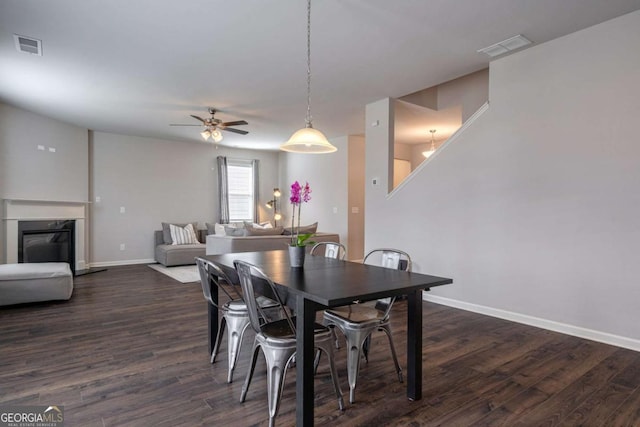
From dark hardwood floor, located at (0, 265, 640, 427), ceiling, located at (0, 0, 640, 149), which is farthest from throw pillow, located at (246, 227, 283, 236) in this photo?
dark hardwood floor, located at (0, 265, 640, 427)

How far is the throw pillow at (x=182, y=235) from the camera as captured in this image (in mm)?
7359

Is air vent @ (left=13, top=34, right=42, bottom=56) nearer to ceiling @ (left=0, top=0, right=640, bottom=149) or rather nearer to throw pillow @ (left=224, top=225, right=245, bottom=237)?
ceiling @ (left=0, top=0, right=640, bottom=149)

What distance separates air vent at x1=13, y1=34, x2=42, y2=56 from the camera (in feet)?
10.6

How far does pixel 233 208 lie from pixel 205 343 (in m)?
5.98

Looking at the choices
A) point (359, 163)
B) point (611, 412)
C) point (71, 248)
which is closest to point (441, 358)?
point (611, 412)

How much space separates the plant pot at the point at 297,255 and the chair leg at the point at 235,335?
0.51 m

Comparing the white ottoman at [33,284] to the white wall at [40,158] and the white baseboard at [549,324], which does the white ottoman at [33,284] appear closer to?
the white wall at [40,158]

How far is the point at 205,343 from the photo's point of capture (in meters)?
2.99

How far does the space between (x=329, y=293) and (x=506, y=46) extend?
3243 mm

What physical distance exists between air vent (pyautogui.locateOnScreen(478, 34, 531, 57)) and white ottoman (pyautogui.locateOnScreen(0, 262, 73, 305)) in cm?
540

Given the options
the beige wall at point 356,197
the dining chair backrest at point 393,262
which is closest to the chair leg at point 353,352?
the dining chair backrest at point 393,262

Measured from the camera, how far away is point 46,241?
19.0 feet

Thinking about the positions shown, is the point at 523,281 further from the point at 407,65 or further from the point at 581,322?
the point at 407,65

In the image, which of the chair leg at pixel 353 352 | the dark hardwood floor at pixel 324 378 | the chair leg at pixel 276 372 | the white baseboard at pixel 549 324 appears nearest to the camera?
the chair leg at pixel 276 372
